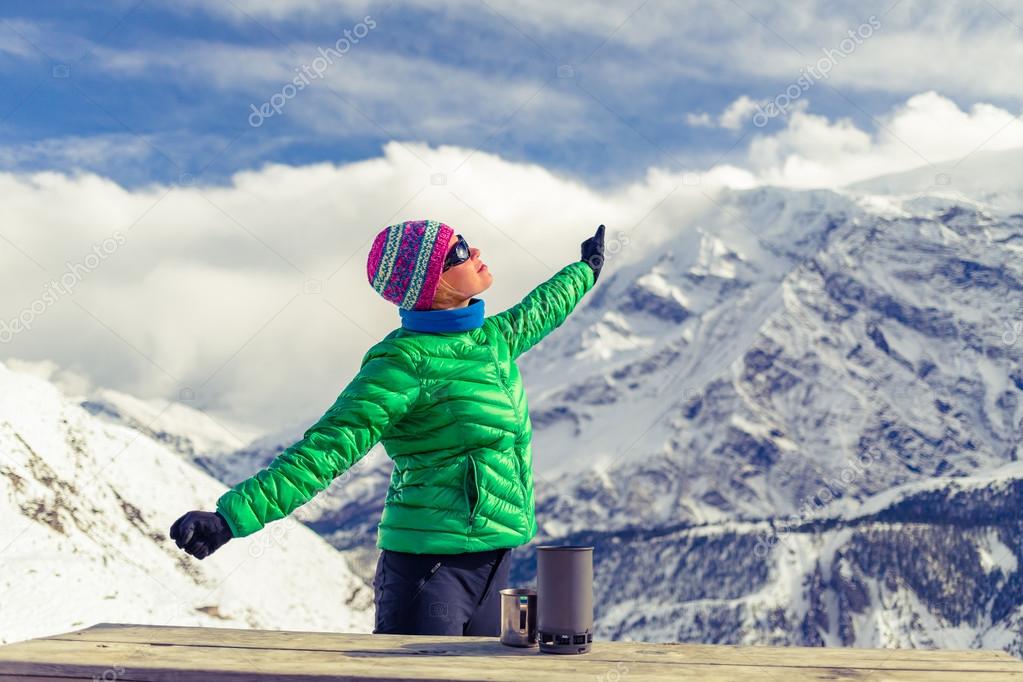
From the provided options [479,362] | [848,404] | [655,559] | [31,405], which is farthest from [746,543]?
[479,362]

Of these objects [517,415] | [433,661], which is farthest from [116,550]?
[433,661]

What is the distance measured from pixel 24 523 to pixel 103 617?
2.76 meters

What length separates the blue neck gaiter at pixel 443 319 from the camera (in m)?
4.80

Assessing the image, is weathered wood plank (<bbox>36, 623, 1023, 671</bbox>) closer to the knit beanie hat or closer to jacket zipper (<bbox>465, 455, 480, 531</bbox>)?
jacket zipper (<bbox>465, 455, 480, 531</bbox>)

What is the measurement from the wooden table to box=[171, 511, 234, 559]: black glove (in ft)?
1.24

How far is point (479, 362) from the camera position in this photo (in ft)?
15.7

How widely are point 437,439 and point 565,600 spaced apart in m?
1.09

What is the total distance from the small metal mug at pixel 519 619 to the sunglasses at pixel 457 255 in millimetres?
1692

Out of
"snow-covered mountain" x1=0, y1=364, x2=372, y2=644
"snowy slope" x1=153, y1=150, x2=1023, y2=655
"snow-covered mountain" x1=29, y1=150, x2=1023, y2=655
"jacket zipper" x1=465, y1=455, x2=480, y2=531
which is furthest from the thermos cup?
"snowy slope" x1=153, y1=150, x2=1023, y2=655

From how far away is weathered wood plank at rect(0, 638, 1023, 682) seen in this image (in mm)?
3387

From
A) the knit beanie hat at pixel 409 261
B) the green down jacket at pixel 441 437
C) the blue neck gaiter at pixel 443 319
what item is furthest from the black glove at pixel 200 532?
the knit beanie hat at pixel 409 261

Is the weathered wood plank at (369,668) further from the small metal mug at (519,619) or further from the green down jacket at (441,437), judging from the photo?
the green down jacket at (441,437)

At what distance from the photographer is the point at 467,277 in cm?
497

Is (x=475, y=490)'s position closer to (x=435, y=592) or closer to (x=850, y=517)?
(x=435, y=592)
